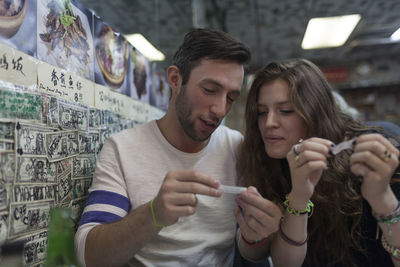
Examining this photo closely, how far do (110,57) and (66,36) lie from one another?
390mm

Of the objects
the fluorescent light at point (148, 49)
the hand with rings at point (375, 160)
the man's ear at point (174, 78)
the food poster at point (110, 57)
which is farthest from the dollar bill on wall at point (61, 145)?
the fluorescent light at point (148, 49)

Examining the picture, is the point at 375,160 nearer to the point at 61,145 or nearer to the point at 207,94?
the point at 207,94

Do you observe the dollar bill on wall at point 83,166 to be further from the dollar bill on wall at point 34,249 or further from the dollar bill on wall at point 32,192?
the dollar bill on wall at point 34,249

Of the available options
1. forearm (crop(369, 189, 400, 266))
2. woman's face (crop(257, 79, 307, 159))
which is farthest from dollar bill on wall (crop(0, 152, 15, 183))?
forearm (crop(369, 189, 400, 266))

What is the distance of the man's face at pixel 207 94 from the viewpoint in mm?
1401

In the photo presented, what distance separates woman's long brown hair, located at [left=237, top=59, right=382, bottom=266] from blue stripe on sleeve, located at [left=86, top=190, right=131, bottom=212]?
2.04ft

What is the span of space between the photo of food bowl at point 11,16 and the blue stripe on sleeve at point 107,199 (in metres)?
0.65

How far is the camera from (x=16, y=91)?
91cm

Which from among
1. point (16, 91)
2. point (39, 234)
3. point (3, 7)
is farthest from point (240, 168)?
point (3, 7)

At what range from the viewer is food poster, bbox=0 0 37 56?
2.87 feet

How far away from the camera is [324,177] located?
51.7 inches

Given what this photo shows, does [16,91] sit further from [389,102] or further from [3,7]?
[389,102]

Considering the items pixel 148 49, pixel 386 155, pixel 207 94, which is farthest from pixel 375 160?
pixel 148 49

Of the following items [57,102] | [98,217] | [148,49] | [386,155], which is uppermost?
[148,49]
